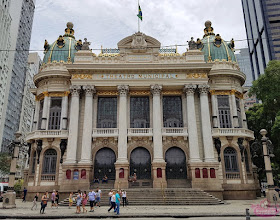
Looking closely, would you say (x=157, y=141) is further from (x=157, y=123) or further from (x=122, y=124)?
(x=122, y=124)

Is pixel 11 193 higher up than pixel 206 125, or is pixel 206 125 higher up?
pixel 206 125

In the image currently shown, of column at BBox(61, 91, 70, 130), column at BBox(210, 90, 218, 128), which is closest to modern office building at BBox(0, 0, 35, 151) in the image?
column at BBox(61, 91, 70, 130)

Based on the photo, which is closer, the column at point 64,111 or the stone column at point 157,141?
the stone column at point 157,141

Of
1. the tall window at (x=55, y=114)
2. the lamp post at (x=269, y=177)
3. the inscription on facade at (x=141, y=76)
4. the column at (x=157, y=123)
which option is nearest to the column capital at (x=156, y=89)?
the column at (x=157, y=123)

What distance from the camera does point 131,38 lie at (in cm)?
3192

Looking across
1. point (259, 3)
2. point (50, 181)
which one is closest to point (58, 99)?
point (50, 181)

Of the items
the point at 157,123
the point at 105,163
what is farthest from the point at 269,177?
the point at 105,163

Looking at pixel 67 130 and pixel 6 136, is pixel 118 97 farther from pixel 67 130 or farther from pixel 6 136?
pixel 6 136

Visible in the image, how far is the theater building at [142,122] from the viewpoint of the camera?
2759 centimetres

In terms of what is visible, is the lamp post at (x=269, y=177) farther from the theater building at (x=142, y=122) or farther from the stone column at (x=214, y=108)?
the stone column at (x=214, y=108)

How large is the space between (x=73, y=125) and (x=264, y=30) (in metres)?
87.5

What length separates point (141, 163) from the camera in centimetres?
2881

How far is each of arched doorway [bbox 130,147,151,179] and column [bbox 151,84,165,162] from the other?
1654 mm

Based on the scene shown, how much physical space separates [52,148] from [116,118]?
8280 millimetres
